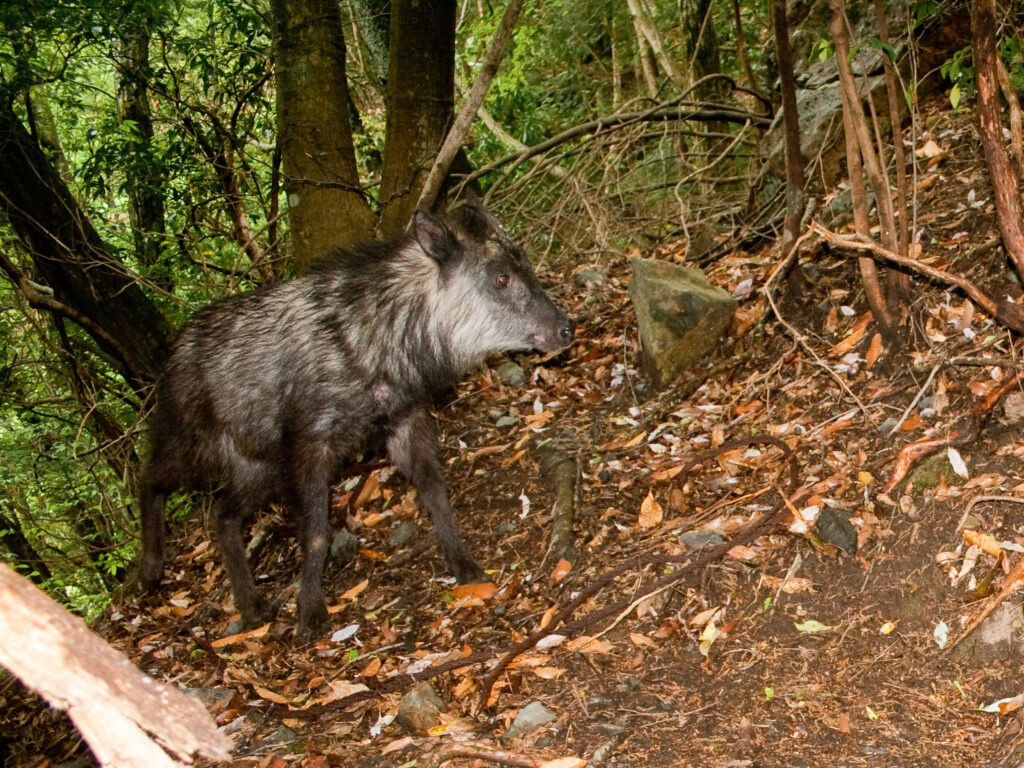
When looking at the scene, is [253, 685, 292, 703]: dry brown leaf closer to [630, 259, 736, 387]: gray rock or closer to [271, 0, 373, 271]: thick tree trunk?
[630, 259, 736, 387]: gray rock

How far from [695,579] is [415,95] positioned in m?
3.93

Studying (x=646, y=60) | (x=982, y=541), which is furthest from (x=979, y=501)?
(x=646, y=60)

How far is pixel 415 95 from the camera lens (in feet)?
20.8

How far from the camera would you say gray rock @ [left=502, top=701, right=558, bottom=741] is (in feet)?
11.5

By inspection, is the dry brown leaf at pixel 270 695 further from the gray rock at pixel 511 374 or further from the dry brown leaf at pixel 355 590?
the gray rock at pixel 511 374

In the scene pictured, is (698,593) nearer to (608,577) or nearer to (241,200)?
(608,577)

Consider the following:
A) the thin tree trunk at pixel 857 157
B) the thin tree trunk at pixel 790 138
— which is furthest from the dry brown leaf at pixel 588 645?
the thin tree trunk at pixel 790 138

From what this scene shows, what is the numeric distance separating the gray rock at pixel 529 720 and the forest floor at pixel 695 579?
0.04 metres

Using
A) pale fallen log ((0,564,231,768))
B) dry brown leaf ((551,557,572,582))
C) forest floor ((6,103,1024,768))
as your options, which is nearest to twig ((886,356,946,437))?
forest floor ((6,103,1024,768))

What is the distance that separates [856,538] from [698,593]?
2.27 feet

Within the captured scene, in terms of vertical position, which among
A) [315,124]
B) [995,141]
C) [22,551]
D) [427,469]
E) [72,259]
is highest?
[315,124]

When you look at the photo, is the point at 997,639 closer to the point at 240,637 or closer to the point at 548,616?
the point at 548,616

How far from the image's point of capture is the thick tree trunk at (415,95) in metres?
6.25

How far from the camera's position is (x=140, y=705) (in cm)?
133
